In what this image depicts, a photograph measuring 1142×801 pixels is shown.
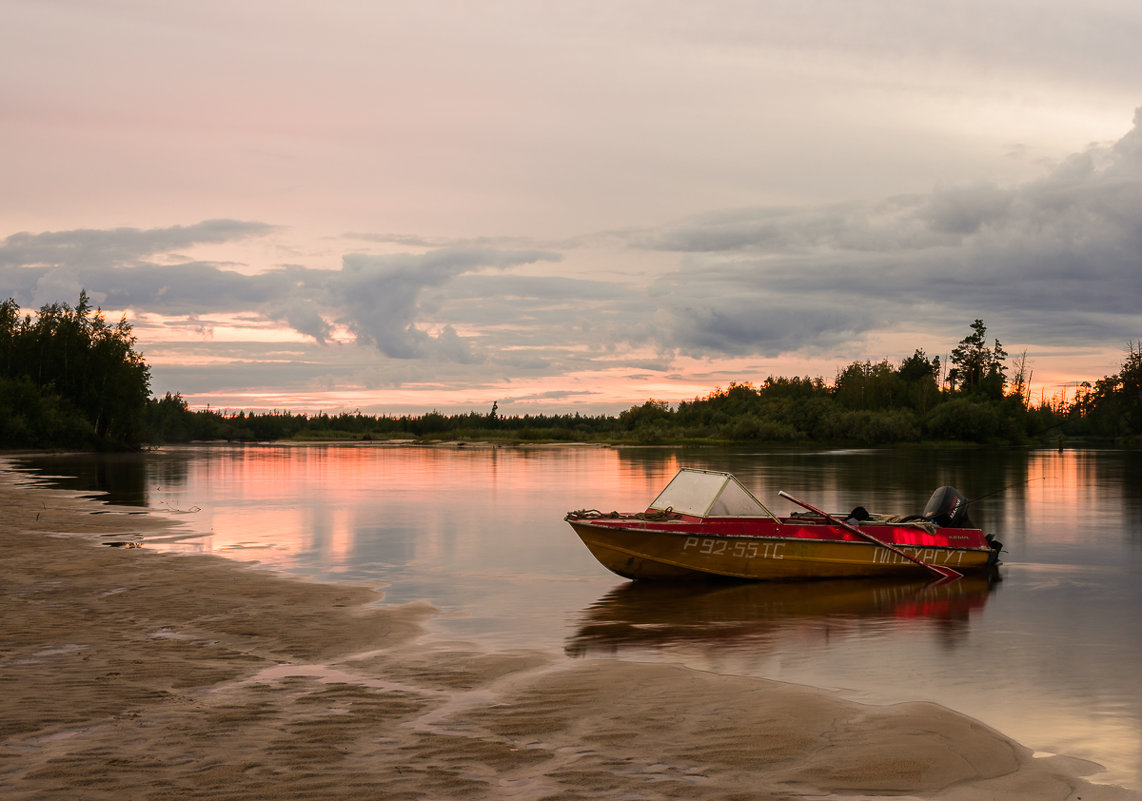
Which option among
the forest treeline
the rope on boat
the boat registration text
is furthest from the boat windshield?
the forest treeline

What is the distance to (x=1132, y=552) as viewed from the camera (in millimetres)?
25328

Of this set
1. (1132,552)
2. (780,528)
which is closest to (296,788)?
(780,528)

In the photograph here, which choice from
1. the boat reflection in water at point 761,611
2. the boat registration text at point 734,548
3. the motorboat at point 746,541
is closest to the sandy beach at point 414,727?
the boat reflection in water at point 761,611

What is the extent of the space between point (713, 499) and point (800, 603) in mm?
2563

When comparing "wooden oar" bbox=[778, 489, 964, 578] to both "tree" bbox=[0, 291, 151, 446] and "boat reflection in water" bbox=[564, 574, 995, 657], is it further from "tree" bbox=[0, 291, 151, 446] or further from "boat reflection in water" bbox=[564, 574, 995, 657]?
"tree" bbox=[0, 291, 151, 446]

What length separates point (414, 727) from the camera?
8328mm

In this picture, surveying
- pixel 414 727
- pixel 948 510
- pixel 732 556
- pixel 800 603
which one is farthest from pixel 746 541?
pixel 414 727

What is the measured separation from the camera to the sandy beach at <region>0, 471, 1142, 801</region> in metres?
6.88

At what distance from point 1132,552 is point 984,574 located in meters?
7.68

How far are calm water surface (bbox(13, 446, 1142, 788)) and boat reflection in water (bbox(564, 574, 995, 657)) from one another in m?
0.06

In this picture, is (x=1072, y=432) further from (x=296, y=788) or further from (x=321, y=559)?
(x=296, y=788)

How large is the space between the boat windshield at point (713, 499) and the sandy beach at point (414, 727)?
683cm

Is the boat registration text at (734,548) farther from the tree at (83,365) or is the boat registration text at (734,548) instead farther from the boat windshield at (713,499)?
the tree at (83,365)

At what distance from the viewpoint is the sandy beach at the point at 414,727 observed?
271 inches
